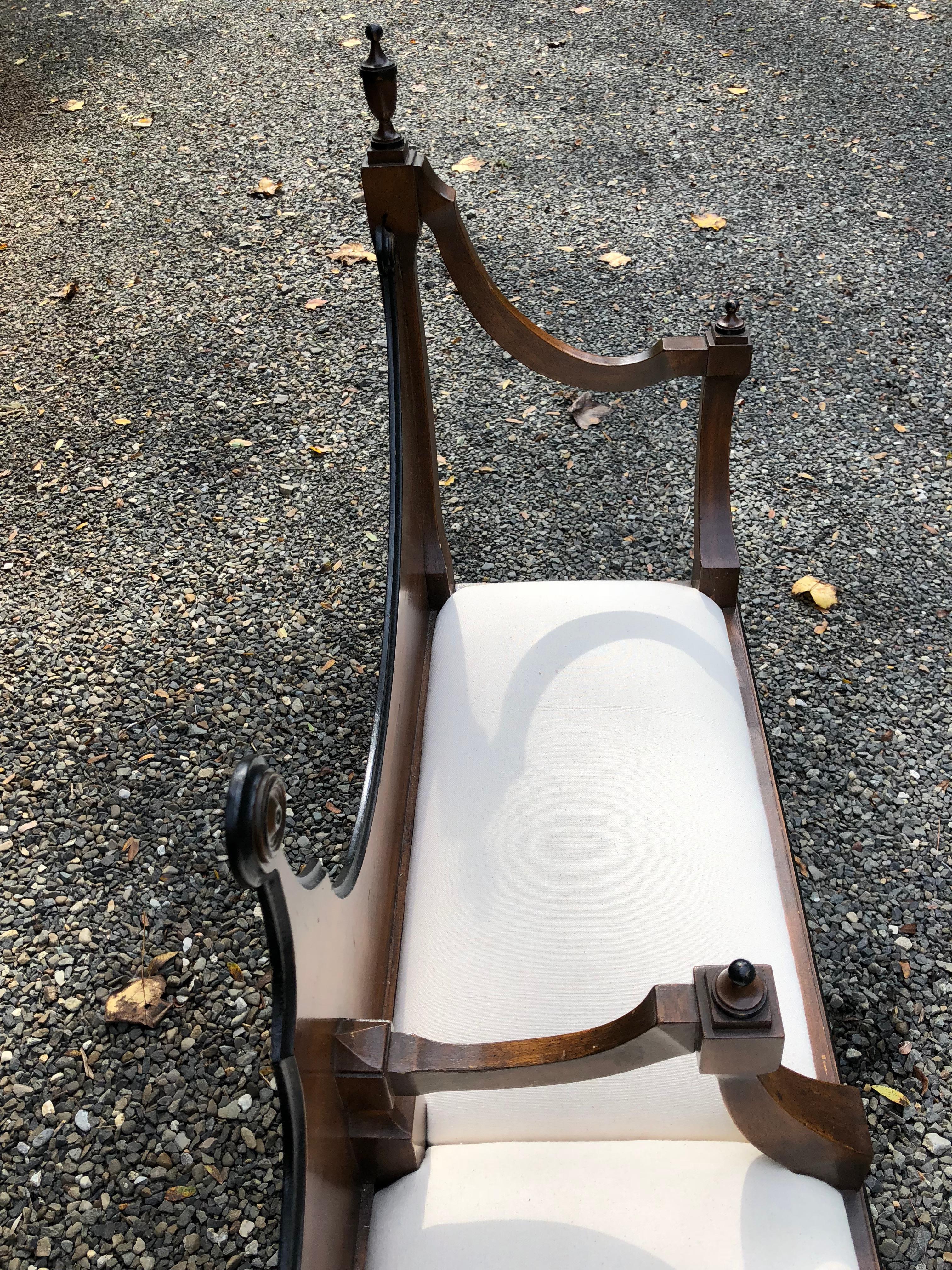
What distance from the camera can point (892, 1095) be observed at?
1.58 metres

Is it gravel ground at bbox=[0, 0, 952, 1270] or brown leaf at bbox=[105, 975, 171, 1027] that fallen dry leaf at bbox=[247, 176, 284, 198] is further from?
brown leaf at bbox=[105, 975, 171, 1027]

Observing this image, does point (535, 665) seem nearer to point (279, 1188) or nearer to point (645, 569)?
point (279, 1188)

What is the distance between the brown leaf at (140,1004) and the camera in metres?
1.71

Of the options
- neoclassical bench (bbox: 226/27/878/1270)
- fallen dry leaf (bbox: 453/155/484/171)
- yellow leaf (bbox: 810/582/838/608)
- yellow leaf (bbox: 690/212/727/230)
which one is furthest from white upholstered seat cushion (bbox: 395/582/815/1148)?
fallen dry leaf (bbox: 453/155/484/171)

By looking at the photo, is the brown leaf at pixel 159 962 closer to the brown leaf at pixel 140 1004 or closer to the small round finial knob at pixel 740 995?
the brown leaf at pixel 140 1004

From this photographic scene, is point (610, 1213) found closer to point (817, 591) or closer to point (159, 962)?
point (159, 962)

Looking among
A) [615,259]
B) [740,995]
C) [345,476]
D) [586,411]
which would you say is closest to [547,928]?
[740,995]

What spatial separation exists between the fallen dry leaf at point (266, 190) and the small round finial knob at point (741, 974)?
378cm

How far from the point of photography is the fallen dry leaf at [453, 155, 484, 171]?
387cm

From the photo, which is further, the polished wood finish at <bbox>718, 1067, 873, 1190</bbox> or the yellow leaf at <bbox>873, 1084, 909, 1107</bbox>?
the yellow leaf at <bbox>873, 1084, 909, 1107</bbox>

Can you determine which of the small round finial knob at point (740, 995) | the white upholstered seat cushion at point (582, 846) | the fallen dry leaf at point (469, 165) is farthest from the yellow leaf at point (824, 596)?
the fallen dry leaf at point (469, 165)

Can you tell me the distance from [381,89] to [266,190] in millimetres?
2910

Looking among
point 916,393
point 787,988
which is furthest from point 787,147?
point 787,988

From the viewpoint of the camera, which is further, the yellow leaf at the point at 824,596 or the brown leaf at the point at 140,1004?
the yellow leaf at the point at 824,596
